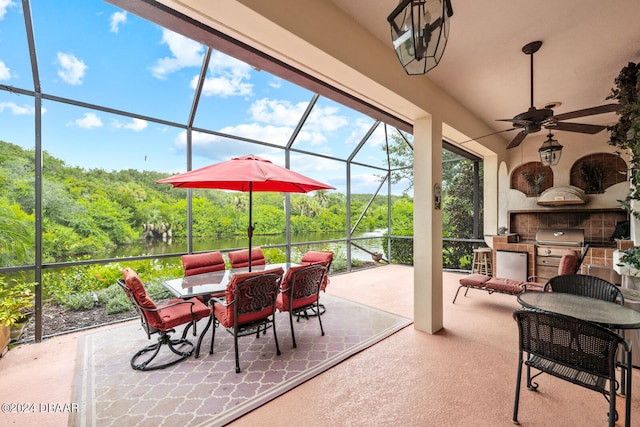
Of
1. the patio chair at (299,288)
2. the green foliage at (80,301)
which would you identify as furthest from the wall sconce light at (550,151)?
the green foliage at (80,301)

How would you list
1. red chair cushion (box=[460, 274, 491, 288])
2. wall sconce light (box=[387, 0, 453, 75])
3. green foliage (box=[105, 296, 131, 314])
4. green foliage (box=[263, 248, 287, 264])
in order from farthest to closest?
1. green foliage (box=[263, 248, 287, 264])
2. red chair cushion (box=[460, 274, 491, 288])
3. green foliage (box=[105, 296, 131, 314])
4. wall sconce light (box=[387, 0, 453, 75])

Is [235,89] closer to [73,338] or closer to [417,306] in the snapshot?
[73,338]

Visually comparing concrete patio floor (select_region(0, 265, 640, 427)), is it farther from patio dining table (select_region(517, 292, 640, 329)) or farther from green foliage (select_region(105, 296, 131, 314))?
patio dining table (select_region(517, 292, 640, 329))

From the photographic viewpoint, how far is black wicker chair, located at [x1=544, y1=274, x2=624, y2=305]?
7.83ft

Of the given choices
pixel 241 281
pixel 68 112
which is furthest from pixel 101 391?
pixel 68 112

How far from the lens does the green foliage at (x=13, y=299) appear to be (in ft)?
8.75

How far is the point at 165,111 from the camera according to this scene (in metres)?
3.92

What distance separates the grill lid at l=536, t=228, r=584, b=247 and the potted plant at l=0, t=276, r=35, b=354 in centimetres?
824

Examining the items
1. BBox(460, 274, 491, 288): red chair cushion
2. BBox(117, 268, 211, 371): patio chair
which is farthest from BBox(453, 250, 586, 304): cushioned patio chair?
BBox(117, 268, 211, 371): patio chair

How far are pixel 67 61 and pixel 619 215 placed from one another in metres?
9.07

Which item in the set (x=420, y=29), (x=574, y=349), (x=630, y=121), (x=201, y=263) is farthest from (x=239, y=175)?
(x=630, y=121)

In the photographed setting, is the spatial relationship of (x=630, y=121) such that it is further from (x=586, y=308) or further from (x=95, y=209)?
(x=95, y=209)

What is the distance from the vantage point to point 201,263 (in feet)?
11.8

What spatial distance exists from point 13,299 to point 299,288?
2998 mm
